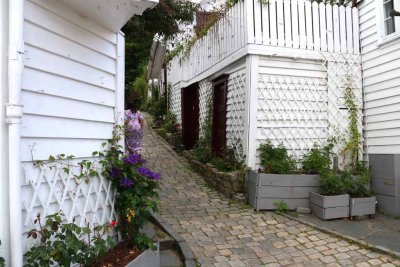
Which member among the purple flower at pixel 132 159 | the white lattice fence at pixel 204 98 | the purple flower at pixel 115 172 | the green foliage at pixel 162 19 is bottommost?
the purple flower at pixel 115 172

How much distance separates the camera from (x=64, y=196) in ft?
10.4

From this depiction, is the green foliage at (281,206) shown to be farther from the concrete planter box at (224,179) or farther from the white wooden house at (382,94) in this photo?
the white wooden house at (382,94)

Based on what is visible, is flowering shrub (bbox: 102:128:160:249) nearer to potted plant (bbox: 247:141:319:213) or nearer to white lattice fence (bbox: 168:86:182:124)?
potted plant (bbox: 247:141:319:213)

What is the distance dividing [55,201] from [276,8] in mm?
5797

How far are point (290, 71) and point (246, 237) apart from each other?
3.61 m

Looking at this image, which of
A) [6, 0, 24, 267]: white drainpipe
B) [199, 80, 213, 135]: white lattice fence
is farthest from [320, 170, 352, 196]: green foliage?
[6, 0, 24, 267]: white drainpipe

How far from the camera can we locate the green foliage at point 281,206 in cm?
632

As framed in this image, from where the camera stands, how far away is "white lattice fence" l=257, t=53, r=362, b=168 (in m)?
6.93

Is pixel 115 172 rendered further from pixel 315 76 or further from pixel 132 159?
pixel 315 76

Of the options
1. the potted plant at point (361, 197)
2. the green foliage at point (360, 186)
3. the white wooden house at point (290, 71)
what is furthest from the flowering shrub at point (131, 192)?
the green foliage at point (360, 186)

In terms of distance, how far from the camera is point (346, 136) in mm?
7273

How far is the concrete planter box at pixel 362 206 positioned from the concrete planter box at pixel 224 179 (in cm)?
204

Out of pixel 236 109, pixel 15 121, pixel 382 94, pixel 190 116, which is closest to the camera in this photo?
pixel 15 121

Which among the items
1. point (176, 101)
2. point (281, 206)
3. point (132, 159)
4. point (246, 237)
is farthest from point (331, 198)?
point (176, 101)
